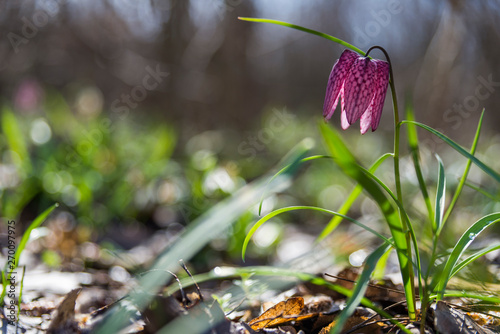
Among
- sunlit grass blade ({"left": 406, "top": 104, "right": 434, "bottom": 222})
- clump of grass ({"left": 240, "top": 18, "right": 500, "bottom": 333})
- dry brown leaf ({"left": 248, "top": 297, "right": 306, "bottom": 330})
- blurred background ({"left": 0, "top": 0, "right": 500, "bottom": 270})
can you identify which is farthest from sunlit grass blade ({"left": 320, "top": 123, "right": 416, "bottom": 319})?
blurred background ({"left": 0, "top": 0, "right": 500, "bottom": 270})

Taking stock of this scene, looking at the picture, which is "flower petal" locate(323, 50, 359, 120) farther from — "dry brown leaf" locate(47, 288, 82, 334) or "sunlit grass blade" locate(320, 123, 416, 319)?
"dry brown leaf" locate(47, 288, 82, 334)

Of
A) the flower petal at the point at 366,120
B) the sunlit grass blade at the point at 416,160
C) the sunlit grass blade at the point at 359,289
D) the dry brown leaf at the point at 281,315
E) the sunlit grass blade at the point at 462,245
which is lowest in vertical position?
the dry brown leaf at the point at 281,315

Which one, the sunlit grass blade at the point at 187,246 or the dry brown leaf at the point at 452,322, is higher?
the sunlit grass blade at the point at 187,246

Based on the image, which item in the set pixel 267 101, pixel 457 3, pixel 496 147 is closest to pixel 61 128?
pixel 457 3

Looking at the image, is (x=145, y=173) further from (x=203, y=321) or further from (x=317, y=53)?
(x=317, y=53)

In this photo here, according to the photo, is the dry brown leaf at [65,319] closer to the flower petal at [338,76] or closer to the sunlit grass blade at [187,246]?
the sunlit grass blade at [187,246]

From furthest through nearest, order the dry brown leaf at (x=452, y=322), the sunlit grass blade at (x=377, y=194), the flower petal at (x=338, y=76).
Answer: the flower petal at (x=338, y=76) < the dry brown leaf at (x=452, y=322) < the sunlit grass blade at (x=377, y=194)

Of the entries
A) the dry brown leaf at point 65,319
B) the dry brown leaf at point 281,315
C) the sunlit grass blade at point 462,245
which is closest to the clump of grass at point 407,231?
the sunlit grass blade at point 462,245

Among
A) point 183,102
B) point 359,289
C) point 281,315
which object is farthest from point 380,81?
point 183,102
